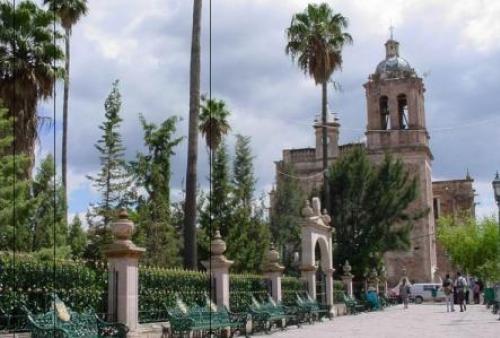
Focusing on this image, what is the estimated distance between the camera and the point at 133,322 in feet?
47.3

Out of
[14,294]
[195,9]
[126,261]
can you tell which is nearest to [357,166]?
[195,9]

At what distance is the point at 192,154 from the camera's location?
73.2 ft

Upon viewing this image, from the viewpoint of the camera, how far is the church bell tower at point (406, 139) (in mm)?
52219

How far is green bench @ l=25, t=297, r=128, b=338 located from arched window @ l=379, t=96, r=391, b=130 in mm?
41856

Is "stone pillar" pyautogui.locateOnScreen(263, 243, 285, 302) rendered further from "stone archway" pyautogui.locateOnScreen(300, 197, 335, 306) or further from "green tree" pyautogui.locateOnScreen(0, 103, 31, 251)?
"green tree" pyautogui.locateOnScreen(0, 103, 31, 251)

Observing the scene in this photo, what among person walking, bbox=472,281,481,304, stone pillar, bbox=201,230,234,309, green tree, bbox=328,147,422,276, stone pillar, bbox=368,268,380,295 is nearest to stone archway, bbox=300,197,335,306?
stone pillar, bbox=201,230,234,309

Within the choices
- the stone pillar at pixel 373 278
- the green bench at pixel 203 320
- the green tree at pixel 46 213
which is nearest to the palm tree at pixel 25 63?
the green tree at pixel 46 213

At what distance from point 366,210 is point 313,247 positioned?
1365cm

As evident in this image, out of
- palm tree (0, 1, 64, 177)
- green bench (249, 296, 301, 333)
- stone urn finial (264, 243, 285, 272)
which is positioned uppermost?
palm tree (0, 1, 64, 177)

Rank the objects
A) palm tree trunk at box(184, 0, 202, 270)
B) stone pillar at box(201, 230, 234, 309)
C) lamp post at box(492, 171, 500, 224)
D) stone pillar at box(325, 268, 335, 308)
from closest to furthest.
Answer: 1. stone pillar at box(201, 230, 234, 309)
2. lamp post at box(492, 171, 500, 224)
3. palm tree trunk at box(184, 0, 202, 270)
4. stone pillar at box(325, 268, 335, 308)

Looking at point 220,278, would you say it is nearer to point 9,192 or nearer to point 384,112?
point 9,192

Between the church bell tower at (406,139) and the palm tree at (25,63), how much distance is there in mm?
31168

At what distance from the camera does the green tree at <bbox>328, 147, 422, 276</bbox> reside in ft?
131

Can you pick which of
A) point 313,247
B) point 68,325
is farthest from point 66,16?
point 68,325
